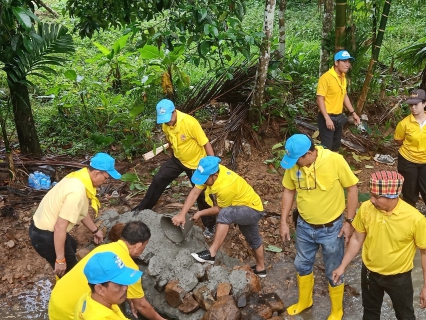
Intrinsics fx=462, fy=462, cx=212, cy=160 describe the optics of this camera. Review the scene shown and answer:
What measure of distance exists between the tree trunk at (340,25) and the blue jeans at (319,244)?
12.9 ft

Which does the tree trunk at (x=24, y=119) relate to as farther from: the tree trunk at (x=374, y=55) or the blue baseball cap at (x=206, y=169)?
the tree trunk at (x=374, y=55)

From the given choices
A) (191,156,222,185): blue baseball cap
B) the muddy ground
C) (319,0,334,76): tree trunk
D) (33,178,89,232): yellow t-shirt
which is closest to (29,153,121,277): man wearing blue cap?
(33,178,89,232): yellow t-shirt

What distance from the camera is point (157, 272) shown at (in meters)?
4.66

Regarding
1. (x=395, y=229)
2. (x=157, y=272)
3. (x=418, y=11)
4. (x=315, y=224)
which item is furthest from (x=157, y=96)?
(x=418, y=11)

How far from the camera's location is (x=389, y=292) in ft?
11.6

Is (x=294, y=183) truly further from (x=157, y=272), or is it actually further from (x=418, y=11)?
(x=418, y=11)

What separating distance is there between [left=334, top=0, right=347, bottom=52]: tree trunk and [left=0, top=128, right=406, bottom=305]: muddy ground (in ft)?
5.56

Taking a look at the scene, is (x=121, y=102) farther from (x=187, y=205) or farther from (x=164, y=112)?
(x=187, y=205)

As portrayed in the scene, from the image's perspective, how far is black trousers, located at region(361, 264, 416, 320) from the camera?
345 centimetres

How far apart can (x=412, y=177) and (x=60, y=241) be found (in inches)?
154

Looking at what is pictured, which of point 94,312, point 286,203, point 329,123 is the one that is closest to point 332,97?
point 329,123

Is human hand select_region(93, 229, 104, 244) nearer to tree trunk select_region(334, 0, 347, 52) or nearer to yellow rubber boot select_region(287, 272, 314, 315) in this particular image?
yellow rubber boot select_region(287, 272, 314, 315)

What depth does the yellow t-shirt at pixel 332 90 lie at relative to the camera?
6043 millimetres

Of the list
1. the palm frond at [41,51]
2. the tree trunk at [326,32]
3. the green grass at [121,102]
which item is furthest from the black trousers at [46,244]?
the tree trunk at [326,32]
